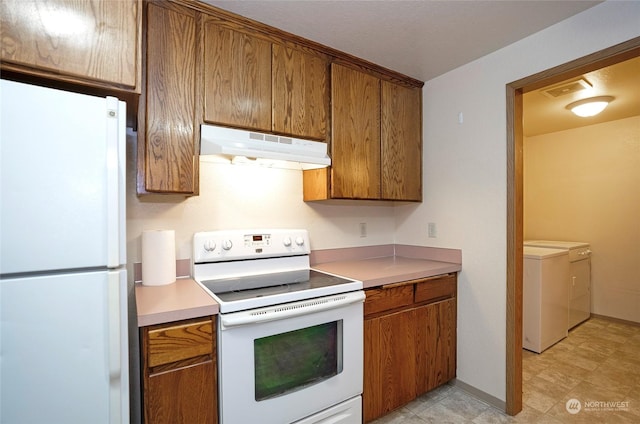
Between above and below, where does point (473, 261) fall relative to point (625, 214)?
below

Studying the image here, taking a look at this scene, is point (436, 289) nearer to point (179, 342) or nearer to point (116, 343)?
point (179, 342)

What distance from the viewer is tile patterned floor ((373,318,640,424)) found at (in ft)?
6.15

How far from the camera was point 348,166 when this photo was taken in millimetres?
2039

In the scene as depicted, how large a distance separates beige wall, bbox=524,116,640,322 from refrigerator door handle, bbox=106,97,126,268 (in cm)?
468

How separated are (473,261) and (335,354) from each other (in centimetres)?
119

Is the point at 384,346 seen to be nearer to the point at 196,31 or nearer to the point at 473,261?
the point at 473,261

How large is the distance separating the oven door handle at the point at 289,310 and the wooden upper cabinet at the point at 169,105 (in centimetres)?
66

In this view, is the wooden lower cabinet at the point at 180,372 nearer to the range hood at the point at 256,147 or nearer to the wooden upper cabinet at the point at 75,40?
the range hood at the point at 256,147

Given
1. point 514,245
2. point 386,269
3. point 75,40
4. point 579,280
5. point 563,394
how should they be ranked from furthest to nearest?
1. point 579,280
2. point 563,394
3. point 386,269
4. point 514,245
5. point 75,40

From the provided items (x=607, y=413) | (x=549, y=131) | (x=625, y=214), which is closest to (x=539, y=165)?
(x=549, y=131)

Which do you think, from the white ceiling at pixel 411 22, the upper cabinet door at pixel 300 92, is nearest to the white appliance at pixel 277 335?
the upper cabinet door at pixel 300 92

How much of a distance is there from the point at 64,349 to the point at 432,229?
7.30 ft

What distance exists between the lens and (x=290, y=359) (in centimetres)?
144

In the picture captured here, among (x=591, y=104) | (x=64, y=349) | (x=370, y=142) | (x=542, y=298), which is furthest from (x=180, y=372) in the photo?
(x=591, y=104)
